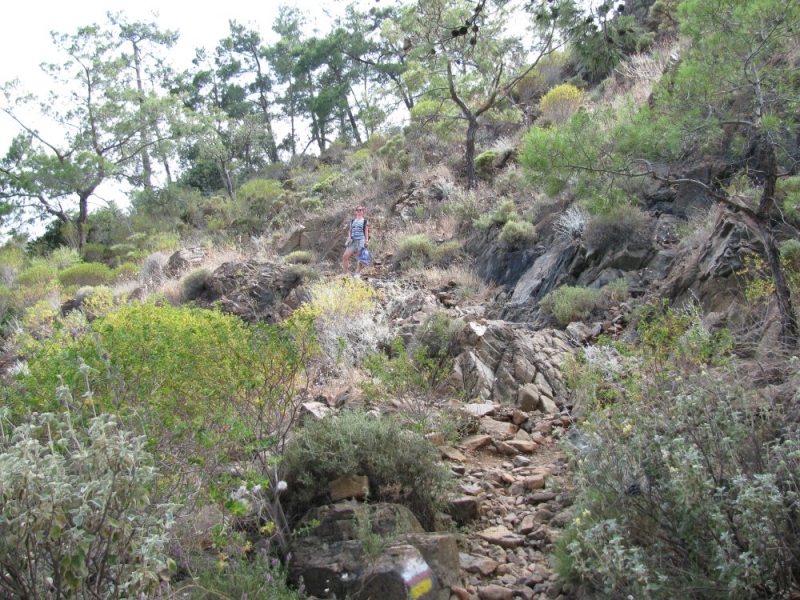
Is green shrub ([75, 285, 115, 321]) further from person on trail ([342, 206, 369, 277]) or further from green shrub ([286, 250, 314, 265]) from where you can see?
person on trail ([342, 206, 369, 277])

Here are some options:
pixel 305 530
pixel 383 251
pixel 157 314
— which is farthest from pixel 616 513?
pixel 383 251

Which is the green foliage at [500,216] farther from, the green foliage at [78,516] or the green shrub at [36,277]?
the green shrub at [36,277]

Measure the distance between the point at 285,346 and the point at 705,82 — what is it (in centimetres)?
413

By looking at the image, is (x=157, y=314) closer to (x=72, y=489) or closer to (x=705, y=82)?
(x=72, y=489)

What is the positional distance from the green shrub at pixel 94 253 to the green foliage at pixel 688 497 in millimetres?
23780

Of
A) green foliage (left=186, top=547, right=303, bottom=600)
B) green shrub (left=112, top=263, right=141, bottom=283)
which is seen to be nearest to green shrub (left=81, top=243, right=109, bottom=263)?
green shrub (left=112, top=263, right=141, bottom=283)

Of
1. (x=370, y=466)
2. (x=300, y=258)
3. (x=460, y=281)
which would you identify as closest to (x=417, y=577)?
(x=370, y=466)

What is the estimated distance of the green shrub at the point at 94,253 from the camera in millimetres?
24047

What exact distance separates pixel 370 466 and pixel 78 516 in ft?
8.21

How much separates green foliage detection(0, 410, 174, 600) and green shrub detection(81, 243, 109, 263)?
24.0 m

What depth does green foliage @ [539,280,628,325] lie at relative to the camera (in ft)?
27.7

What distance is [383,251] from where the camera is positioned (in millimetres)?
15383

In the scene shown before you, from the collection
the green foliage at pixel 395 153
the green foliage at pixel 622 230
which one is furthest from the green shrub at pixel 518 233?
the green foliage at pixel 395 153

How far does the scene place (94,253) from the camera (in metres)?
24.2
